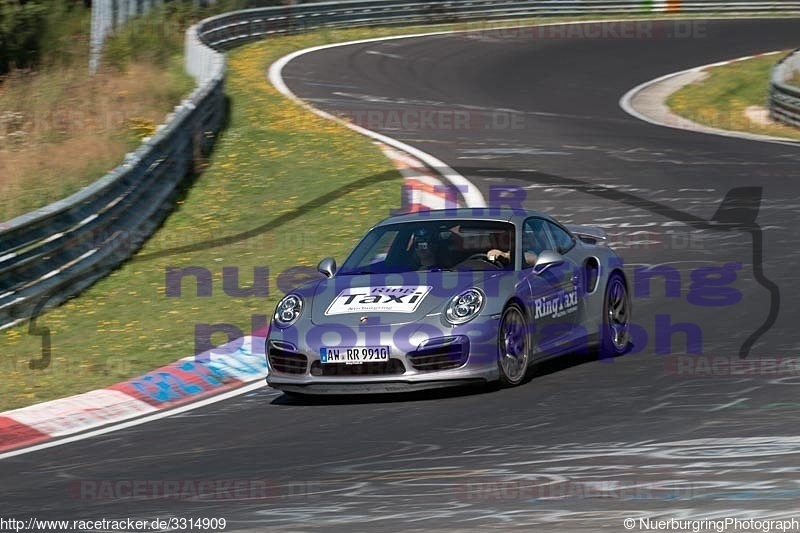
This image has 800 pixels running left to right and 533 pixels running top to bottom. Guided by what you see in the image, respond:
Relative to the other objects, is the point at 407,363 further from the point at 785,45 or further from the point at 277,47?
the point at 785,45

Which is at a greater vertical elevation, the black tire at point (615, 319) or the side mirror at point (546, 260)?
the side mirror at point (546, 260)

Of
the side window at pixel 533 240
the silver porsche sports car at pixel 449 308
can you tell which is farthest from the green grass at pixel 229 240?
the side window at pixel 533 240

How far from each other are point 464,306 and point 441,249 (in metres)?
0.96

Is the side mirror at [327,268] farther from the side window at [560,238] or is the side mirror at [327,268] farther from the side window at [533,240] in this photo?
the side window at [560,238]

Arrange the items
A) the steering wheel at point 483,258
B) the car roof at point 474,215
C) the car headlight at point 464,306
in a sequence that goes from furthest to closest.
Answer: the car roof at point 474,215, the steering wheel at point 483,258, the car headlight at point 464,306

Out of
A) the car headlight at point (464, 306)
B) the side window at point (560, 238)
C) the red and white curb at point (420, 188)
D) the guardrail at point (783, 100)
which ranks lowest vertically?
the guardrail at point (783, 100)

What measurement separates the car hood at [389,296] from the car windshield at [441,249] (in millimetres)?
206

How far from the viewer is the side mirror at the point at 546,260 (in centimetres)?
962

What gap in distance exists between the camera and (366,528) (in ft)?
19.3

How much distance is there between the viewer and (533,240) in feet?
33.2

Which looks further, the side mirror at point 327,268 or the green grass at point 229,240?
the green grass at point 229,240

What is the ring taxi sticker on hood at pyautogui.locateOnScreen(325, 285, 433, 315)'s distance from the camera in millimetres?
9086

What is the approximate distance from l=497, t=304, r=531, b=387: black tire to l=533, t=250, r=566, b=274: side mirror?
473 mm

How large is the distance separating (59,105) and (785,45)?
19.8m
